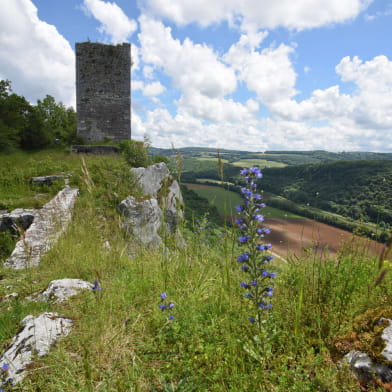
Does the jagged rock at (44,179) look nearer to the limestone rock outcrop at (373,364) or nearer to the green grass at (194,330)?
the green grass at (194,330)

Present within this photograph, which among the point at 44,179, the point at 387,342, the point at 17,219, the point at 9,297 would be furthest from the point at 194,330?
the point at 44,179

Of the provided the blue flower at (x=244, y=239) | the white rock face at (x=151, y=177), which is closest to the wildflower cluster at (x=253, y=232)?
the blue flower at (x=244, y=239)

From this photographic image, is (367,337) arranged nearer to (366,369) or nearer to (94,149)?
(366,369)

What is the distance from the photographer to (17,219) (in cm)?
629

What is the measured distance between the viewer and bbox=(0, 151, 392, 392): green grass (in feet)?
5.80

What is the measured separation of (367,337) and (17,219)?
25.5ft

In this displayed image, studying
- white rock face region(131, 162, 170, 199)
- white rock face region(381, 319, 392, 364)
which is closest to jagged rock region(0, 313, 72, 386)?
white rock face region(381, 319, 392, 364)

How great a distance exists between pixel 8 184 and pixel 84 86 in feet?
33.4

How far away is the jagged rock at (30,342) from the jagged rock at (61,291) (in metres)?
0.41

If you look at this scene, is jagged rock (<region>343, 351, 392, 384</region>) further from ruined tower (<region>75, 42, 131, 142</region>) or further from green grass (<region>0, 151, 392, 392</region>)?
ruined tower (<region>75, 42, 131, 142</region>)

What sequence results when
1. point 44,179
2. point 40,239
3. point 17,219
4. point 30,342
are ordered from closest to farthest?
point 30,342
point 40,239
point 17,219
point 44,179

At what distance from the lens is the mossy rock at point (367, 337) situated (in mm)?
1885

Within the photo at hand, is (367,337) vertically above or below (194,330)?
above

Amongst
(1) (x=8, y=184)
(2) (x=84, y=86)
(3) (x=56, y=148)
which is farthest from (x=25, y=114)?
(1) (x=8, y=184)
